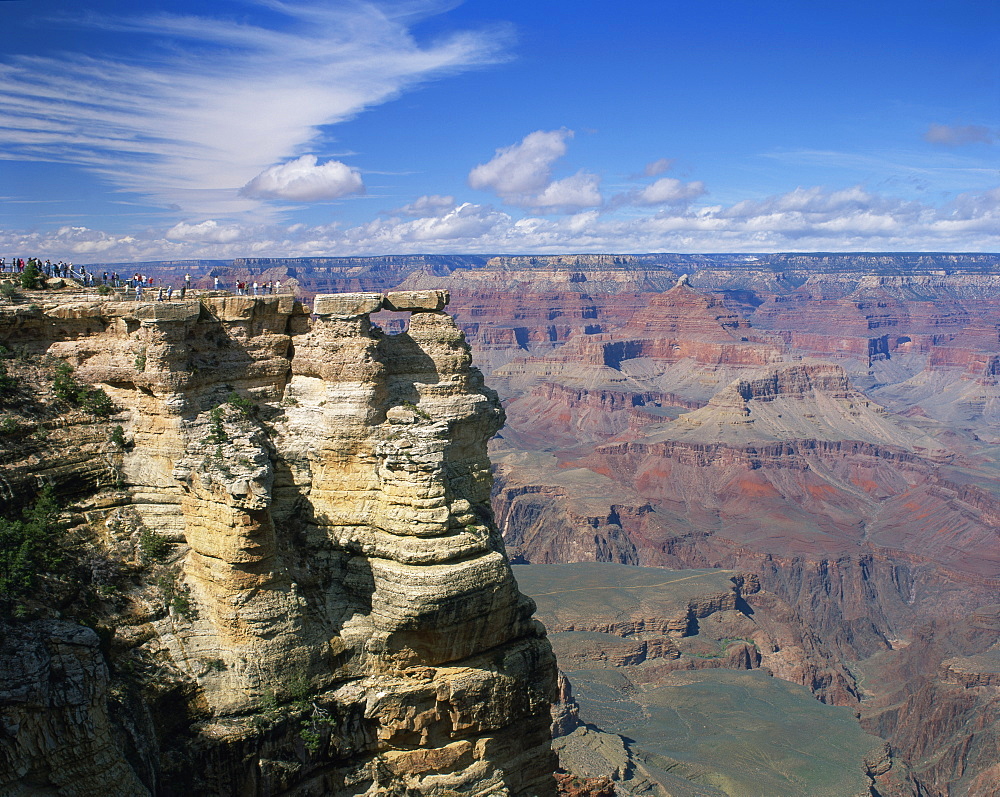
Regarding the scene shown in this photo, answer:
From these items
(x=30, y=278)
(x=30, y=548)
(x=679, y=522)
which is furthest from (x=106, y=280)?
(x=679, y=522)

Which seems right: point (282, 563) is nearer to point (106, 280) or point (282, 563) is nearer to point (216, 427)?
point (216, 427)

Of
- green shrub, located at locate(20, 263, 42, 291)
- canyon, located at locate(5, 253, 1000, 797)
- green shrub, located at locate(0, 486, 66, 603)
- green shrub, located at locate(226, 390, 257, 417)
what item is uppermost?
green shrub, located at locate(20, 263, 42, 291)

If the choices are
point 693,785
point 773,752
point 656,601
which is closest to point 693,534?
point 656,601

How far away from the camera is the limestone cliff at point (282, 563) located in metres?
16.4

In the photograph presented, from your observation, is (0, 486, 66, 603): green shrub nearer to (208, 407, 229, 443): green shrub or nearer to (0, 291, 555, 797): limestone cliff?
(0, 291, 555, 797): limestone cliff

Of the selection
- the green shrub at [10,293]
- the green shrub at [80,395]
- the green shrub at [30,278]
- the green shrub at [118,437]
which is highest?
the green shrub at [30,278]

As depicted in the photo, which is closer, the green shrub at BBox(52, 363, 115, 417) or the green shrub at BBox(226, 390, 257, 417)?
the green shrub at BBox(52, 363, 115, 417)

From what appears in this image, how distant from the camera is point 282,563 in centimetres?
1806

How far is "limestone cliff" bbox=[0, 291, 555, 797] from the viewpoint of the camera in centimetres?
1642

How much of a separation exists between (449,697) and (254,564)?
584cm

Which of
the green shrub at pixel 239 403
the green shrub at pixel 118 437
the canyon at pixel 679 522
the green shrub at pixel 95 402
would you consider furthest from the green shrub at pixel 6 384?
the green shrub at pixel 239 403

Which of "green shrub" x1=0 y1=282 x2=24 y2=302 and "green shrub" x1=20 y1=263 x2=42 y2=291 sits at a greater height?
"green shrub" x1=20 y1=263 x2=42 y2=291

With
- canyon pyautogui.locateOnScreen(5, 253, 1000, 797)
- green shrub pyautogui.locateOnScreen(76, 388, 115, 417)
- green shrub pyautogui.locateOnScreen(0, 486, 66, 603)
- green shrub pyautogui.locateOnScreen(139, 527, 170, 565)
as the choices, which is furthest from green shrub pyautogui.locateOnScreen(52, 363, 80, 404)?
green shrub pyautogui.locateOnScreen(139, 527, 170, 565)

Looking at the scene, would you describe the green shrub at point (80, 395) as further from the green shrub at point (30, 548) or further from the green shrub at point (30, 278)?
the green shrub at point (30, 278)
